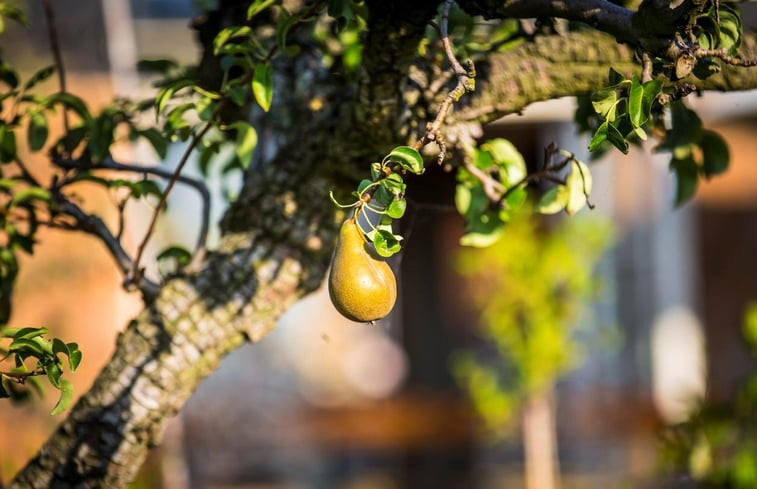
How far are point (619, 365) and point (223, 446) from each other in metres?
2.70

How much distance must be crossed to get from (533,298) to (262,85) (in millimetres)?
2870

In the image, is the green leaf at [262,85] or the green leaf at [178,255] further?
the green leaf at [178,255]

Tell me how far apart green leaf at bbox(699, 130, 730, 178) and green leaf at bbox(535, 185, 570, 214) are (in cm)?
26

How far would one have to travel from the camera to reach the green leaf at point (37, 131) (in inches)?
60.1

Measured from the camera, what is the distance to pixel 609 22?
107 centimetres

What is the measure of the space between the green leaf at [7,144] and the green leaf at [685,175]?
1.05 meters

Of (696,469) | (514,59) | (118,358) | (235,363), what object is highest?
(514,59)

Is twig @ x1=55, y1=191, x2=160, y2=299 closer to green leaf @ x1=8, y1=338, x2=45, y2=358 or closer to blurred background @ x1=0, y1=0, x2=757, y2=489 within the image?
green leaf @ x1=8, y1=338, x2=45, y2=358

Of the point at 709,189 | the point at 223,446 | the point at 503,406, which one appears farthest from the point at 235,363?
the point at 709,189

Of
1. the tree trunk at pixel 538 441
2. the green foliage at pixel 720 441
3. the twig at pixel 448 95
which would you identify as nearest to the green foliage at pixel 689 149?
the twig at pixel 448 95

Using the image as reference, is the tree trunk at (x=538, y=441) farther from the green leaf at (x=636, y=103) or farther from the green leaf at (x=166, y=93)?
the green leaf at (x=636, y=103)

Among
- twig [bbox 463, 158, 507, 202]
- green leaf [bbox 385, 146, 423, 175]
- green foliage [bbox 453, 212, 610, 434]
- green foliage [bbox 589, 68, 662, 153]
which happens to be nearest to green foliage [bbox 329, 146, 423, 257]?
green leaf [bbox 385, 146, 423, 175]

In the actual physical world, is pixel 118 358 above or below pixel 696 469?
above

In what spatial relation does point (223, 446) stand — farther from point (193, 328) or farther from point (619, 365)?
point (193, 328)
